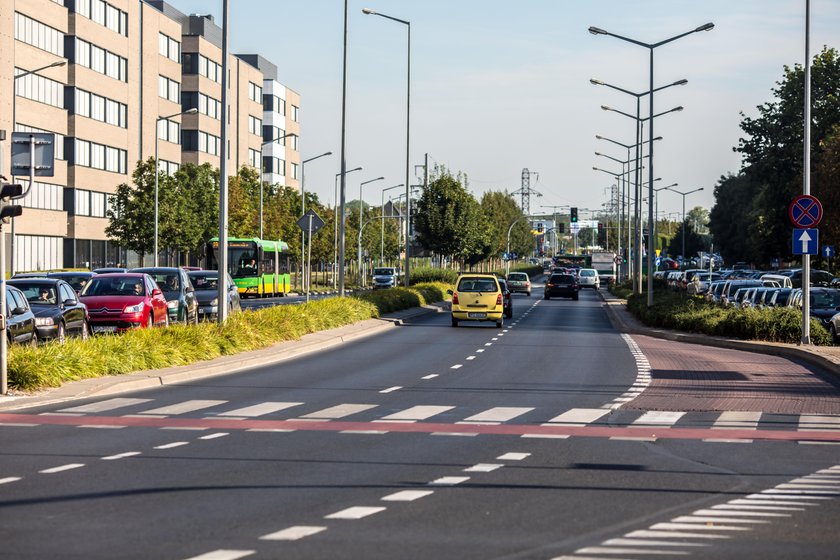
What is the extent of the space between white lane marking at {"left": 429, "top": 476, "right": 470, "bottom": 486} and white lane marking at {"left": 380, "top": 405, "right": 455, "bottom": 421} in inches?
191

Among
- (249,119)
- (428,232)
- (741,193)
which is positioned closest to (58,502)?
(428,232)

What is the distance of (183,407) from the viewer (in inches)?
687

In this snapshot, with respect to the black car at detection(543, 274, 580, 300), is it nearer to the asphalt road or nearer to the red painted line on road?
the asphalt road

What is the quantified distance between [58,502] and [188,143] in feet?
313

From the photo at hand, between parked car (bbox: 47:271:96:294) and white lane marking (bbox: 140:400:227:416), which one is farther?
parked car (bbox: 47:271:96:294)

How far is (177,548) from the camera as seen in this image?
26.7 ft

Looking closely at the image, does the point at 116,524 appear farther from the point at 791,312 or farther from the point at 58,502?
the point at 791,312

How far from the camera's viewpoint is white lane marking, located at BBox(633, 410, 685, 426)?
15.9 meters

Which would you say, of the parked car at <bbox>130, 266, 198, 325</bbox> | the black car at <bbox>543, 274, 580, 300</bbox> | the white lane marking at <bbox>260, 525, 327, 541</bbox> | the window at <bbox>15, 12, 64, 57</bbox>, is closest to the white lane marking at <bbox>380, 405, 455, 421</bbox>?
the white lane marking at <bbox>260, 525, 327, 541</bbox>

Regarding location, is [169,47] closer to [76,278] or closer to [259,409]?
[76,278]

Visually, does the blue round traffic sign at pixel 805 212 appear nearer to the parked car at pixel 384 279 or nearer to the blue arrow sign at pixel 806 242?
the blue arrow sign at pixel 806 242

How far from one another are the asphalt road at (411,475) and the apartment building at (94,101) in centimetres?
4646

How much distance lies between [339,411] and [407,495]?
6.80 metres

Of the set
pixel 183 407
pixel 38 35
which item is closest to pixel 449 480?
pixel 183 407
